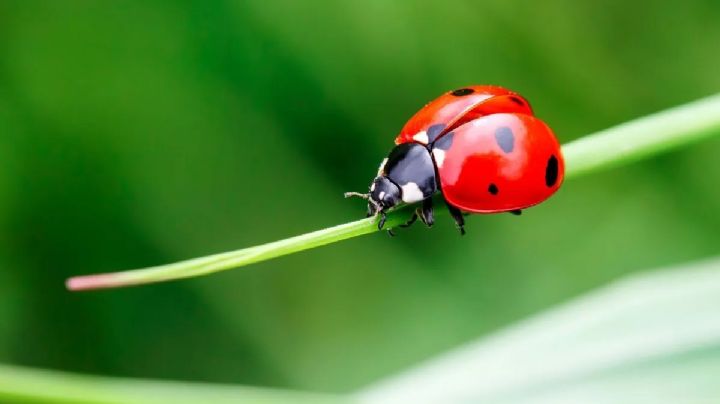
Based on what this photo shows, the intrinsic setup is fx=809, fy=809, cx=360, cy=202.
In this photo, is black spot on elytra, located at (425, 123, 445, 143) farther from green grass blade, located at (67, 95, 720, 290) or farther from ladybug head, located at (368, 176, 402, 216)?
green grass blade, located at (67, 95, 720, 290)

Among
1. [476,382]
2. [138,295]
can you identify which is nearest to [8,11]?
[138,295]

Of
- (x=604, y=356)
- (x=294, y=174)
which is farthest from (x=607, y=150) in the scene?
(x=294, y=174)

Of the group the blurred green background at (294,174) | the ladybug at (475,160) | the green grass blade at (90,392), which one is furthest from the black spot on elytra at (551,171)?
the blurred green background at (294,174)

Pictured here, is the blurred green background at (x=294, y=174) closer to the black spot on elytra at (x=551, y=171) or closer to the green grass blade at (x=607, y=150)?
the black spot on elytra at (x=551, y=171)

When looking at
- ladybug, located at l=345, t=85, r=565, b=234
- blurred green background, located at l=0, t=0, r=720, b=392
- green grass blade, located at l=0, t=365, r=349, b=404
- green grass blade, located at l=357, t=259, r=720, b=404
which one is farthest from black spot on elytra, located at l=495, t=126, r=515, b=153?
blurred green background, located at l=0, t=0, r=720, b=392

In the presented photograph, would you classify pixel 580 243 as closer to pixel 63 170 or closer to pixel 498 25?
pixel 498 25

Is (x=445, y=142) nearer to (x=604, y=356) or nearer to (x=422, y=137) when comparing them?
(x=422, y=137)
